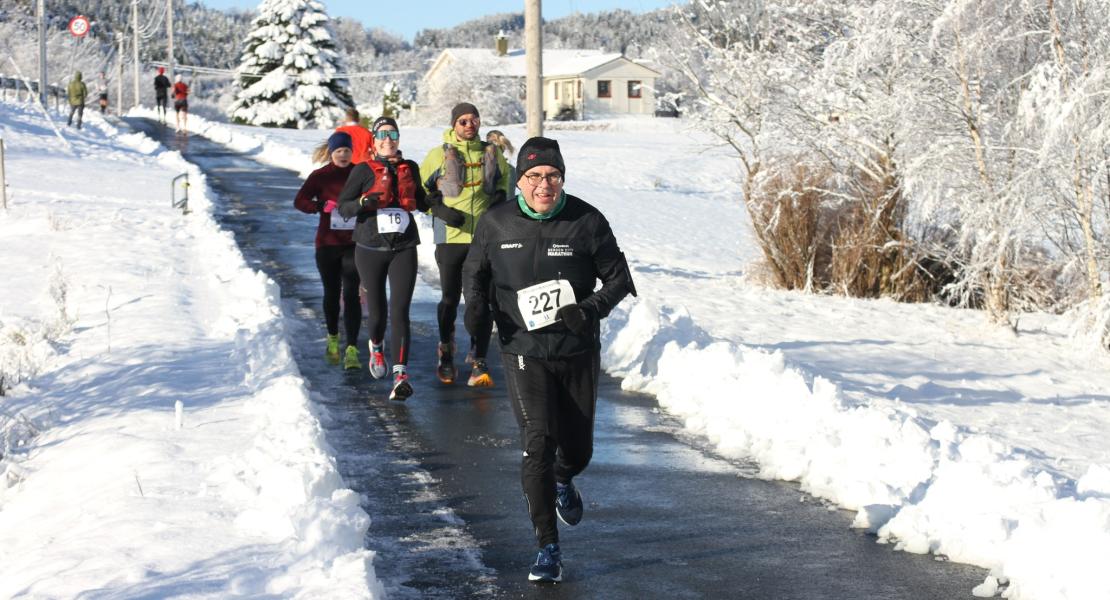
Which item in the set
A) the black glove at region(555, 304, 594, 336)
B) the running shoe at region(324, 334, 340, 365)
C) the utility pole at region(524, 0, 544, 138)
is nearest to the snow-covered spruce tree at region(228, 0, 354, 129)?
the utility pole at region(524, 0, 544, 138)

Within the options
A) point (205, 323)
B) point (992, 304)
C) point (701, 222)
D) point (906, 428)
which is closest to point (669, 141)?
point (701, 222)

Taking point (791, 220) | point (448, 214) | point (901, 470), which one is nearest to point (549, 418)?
point (901, 470)

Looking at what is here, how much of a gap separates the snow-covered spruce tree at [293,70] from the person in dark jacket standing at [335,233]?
54.0 metres

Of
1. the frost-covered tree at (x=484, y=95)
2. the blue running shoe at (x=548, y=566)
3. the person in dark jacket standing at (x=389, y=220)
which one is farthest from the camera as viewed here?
the frost-covered tree at (x=484, y=95)

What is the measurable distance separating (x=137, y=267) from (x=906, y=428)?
11.2m

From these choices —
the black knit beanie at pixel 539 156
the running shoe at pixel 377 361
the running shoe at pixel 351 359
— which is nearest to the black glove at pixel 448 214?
the running shoe at pixel 377 361

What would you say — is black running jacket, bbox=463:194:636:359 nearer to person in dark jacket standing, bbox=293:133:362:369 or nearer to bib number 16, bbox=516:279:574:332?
bib number 16, bbox=516:279:574:332

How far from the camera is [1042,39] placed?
15.4m

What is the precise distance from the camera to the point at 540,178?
224 inches

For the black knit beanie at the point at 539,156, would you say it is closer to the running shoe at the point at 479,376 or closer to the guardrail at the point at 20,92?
the running shoe at the point at 479,376

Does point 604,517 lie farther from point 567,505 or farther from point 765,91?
point 765,91

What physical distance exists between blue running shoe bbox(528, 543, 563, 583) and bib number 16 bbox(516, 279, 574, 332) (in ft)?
3.08

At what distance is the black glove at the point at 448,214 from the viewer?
9.38 metres

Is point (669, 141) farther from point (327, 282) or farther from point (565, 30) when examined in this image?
point (565, 30)
